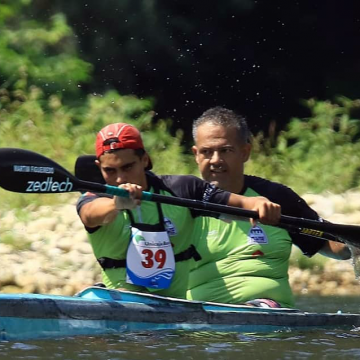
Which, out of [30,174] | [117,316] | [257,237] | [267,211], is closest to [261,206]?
[267,211]

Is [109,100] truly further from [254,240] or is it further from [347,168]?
[254,240]

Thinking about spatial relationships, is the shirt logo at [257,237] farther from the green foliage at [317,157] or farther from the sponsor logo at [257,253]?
the green foliage at [317,157]

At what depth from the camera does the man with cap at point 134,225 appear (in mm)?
6090

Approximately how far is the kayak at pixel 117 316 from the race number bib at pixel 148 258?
11 centimetres

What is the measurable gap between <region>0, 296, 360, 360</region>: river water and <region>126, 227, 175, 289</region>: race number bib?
0.30m

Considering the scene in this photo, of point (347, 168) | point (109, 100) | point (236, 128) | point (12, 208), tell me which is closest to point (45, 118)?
point (109, 100)

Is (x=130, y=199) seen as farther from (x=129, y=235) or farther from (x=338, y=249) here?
(x=338, y=249)

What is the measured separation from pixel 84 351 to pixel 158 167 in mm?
7320

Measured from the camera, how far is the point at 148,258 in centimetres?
610

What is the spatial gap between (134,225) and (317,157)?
758 cm

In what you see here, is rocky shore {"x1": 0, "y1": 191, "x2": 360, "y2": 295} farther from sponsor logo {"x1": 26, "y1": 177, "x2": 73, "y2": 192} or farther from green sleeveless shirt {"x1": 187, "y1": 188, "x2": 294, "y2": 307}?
sponsor logo {"x1": 26, "y1": 177, "x2": 73, "y2": 192}

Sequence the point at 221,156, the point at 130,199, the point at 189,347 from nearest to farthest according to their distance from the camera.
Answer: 1. the point at 130,199
2. the point at 189,347
3. the point at 221,156

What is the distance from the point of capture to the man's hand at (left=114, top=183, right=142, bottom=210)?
230 inches

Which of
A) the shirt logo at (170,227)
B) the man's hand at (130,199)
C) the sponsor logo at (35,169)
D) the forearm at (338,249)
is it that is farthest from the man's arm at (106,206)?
the forearm at (338,249)
